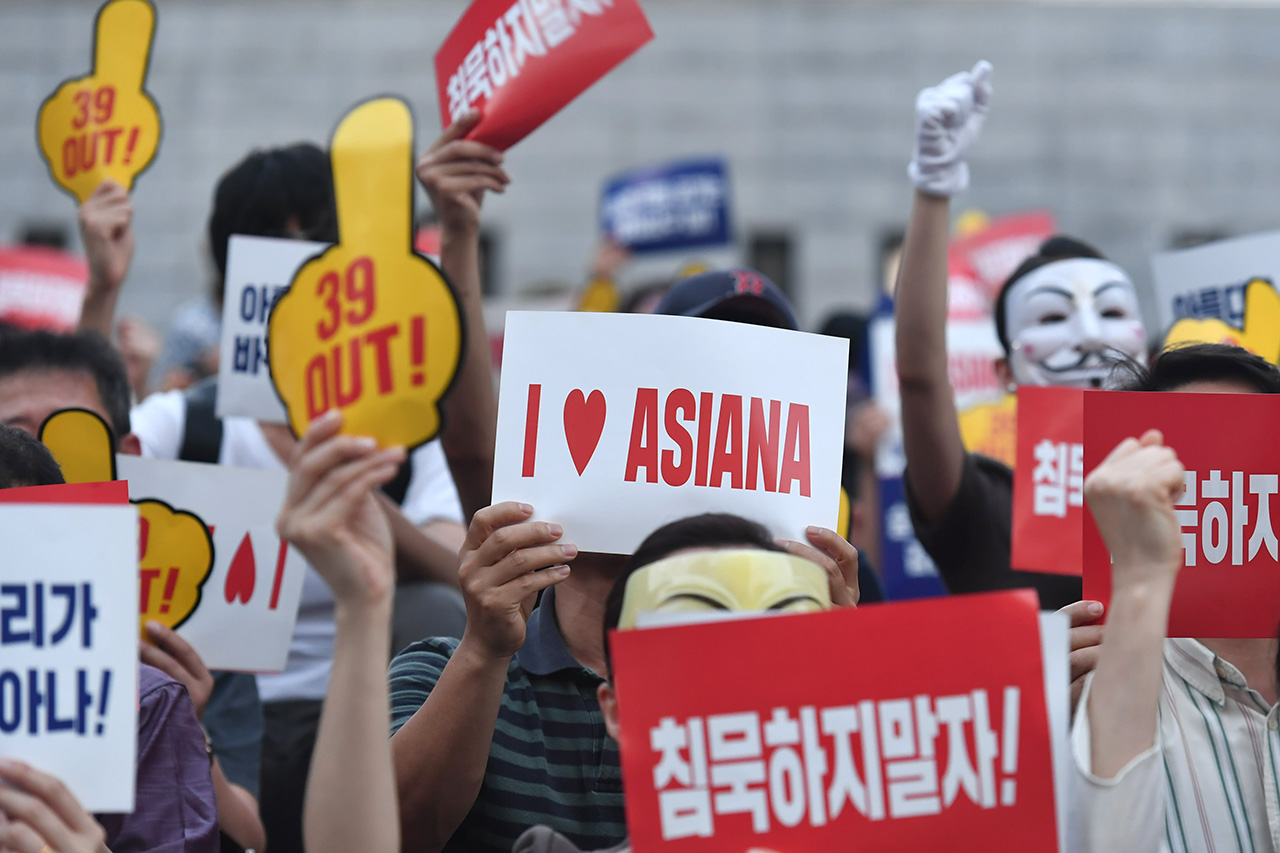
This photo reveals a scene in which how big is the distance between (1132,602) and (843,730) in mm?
419

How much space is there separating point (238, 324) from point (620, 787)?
1.68 metres

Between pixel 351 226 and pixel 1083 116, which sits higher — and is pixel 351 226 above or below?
below

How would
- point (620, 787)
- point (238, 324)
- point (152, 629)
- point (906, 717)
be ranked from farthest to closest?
point (238, 324) → point (152, 629) → point (620, 787) → point (906, 717)

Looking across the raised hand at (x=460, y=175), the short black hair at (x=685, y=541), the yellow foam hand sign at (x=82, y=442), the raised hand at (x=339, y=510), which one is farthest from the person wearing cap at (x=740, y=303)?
the raised hand at (x=339, y=510)

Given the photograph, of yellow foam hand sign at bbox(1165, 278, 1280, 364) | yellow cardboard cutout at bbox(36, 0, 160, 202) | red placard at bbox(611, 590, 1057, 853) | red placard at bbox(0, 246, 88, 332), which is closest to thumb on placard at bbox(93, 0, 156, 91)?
yellow cardboard cutout at bbox(36, 0, 160, 202)

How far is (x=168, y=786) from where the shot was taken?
2.13 m

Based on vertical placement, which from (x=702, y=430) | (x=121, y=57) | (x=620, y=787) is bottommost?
(x=620, y=787)

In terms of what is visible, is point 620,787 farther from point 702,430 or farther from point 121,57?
point 121,57

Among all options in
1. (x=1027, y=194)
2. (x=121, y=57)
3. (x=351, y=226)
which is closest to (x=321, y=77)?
(x=1027, y=194)

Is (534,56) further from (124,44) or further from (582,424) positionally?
(124,44)

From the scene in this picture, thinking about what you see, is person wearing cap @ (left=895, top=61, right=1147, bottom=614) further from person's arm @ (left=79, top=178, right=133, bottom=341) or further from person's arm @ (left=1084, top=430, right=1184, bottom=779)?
person's arm @ (left=79, top=178, right=133, bottom=341)

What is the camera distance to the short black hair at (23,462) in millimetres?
2354

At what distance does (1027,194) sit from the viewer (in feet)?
47.8

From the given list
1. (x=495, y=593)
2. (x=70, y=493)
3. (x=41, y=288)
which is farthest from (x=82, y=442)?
(x=41, y=288)
